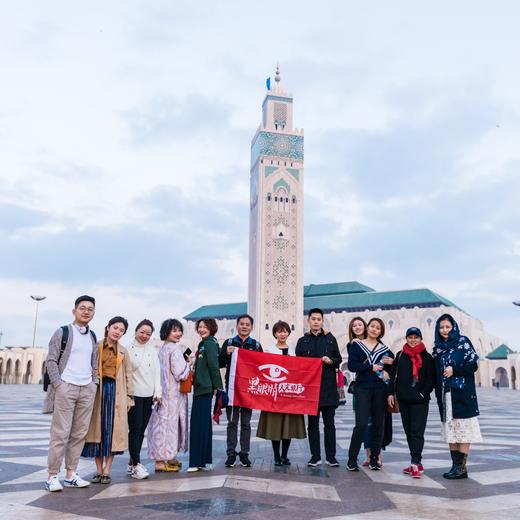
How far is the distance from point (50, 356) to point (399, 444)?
16.5 feet

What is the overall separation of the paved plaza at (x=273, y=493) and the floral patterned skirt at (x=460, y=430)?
Answer: 33cm

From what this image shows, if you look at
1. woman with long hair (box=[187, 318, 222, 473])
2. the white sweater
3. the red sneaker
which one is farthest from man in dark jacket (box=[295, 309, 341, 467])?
the white sweater

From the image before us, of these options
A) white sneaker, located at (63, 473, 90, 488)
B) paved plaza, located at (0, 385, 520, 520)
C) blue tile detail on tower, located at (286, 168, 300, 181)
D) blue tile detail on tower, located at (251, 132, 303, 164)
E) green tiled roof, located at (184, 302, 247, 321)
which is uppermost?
blue tile detail on tower, located at (251, 132, 303, 164)

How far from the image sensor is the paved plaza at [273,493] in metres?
3.36

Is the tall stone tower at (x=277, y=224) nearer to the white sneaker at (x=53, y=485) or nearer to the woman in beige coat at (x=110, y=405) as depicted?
the woman in beige coat at (x=110, y=405)

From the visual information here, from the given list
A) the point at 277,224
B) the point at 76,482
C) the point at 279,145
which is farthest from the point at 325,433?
the point at 279,145

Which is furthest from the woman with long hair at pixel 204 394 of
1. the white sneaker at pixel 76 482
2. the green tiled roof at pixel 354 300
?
the green tiled roof at pixel 354 300

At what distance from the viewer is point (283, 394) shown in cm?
574

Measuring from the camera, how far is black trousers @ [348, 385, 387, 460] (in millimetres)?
5230

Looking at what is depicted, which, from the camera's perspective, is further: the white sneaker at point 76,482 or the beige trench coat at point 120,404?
the beige trench coat at point 120,404

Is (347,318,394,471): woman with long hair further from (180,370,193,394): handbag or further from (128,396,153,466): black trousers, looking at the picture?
(128,396,153,466): black trousers

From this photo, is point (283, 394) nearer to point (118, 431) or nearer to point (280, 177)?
point (118, 431)

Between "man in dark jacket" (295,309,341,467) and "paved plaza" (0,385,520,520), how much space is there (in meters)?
0.22

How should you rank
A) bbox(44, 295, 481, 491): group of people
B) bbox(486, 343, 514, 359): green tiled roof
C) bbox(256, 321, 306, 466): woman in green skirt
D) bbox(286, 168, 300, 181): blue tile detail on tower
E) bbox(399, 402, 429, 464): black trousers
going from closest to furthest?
bbox(44, 295, 481, 491): group of people < bbox(399, 402, 429, 464): black trousers < bbox(256, 321, 306, 466): woman in green skirt < bbox(286, 168, 300, 181): blue tile detail on tower < bbox(486, 343, 514, 359): green tiled roof
